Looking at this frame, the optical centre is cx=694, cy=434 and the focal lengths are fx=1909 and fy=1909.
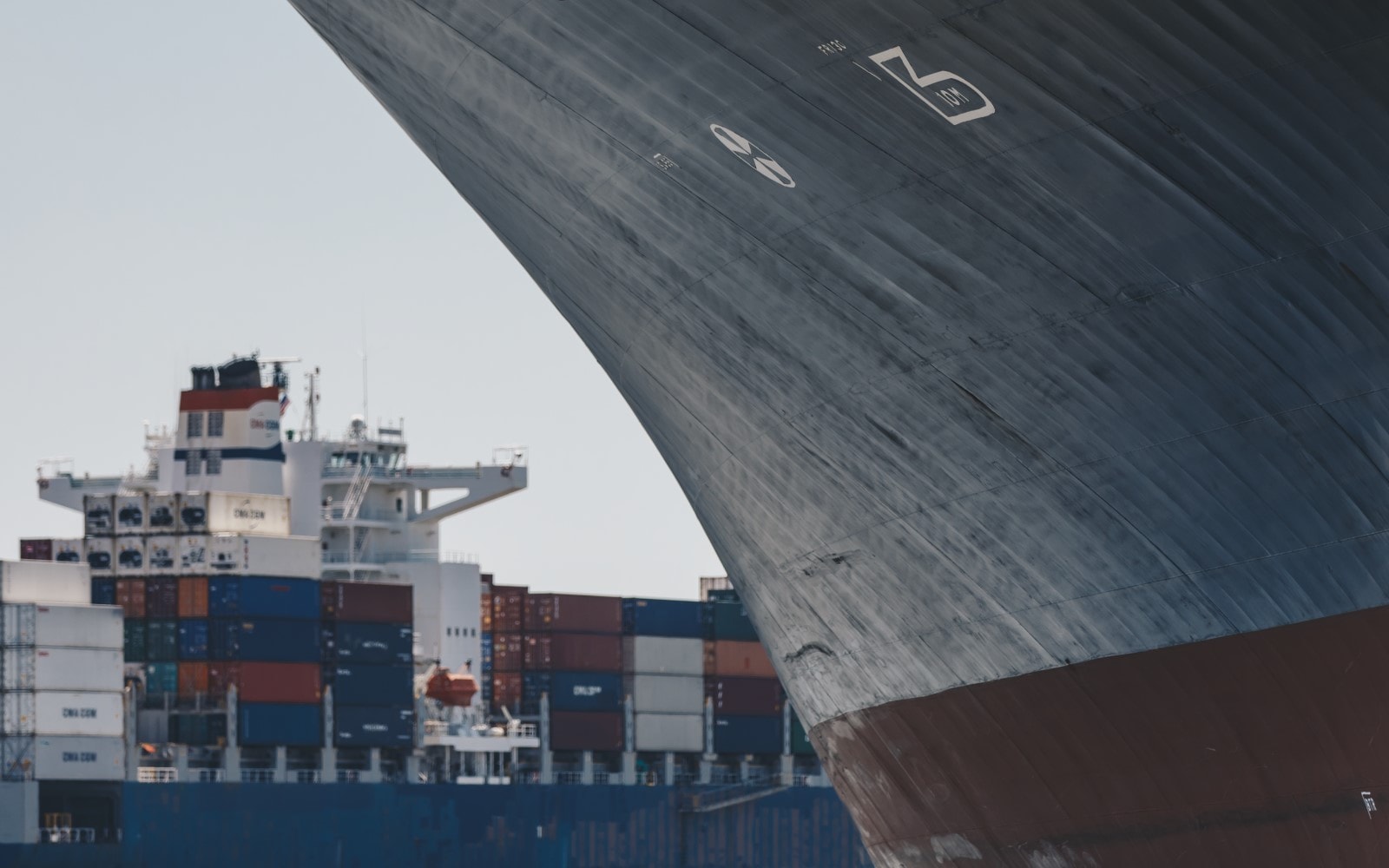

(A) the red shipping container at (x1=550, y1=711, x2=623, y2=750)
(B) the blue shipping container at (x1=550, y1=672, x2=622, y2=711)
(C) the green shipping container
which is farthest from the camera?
(A) the red shipping container at (x1=550, y1=711, x2=623, y2=750)

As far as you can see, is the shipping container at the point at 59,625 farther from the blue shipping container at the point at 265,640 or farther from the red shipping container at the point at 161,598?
the blue shipping container at the point at 265,640

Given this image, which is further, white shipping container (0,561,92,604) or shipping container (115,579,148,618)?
shipping container (115,579,148,618)

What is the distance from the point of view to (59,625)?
168ft

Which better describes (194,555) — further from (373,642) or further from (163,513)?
(373,642)

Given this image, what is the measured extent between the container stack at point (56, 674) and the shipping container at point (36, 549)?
17.5 ft

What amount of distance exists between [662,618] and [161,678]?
1593 centimetres

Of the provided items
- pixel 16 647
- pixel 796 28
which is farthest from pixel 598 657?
pixel 796 28

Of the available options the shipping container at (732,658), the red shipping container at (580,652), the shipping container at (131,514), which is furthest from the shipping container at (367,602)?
the shipping container at (732,658)

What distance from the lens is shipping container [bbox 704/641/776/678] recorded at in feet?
205

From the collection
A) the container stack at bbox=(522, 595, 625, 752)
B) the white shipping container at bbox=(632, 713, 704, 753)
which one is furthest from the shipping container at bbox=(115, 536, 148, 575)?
the white shipping container at bbox=(632, 713, 704, 753)

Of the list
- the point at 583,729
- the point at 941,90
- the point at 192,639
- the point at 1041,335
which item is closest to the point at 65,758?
the point at 192,639

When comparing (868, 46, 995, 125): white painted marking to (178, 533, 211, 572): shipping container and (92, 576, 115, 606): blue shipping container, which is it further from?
(92, 576, 115, 606): blue shipping container

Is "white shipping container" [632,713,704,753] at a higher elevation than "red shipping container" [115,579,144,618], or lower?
lower

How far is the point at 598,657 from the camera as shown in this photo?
6069cm
